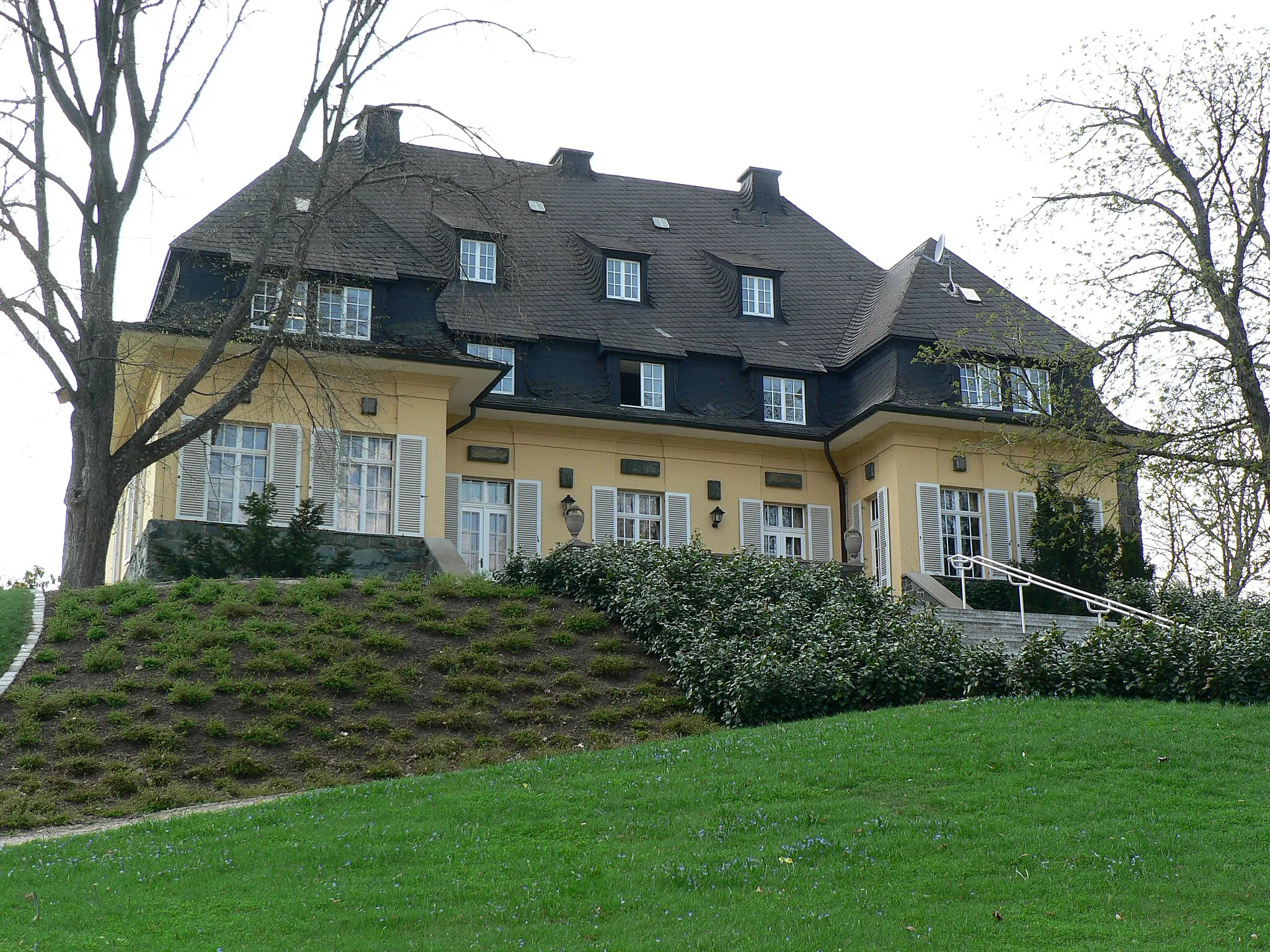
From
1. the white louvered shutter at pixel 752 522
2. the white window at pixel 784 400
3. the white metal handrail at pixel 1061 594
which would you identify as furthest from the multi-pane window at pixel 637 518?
the white metal handrail at pixel 1061 594

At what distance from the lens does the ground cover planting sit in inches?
487

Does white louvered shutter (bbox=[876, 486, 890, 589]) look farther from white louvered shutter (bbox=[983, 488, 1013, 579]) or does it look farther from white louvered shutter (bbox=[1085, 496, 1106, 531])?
white louvered shutter (bbox=[1085, 496, 1106, 531])

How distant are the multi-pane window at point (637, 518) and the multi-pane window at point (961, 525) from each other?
18.2ft

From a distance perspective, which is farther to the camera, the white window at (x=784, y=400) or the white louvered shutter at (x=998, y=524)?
the white window at (x=784, y=400)

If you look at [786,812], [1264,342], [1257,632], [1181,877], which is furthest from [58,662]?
[1264,342]

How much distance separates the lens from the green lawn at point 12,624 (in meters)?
15.0

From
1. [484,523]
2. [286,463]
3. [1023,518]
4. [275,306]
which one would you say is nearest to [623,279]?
[484,523]

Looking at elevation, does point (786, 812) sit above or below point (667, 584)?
below

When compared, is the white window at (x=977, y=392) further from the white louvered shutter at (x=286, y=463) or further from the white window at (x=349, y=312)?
the white louvered shutter at (x=286, y=463)

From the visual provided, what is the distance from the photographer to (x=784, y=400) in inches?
1117

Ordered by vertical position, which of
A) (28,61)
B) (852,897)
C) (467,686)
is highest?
(28,61)

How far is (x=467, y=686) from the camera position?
15.1 metres

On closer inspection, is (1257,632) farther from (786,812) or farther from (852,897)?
(852,897)

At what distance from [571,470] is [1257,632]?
14.1 metres
